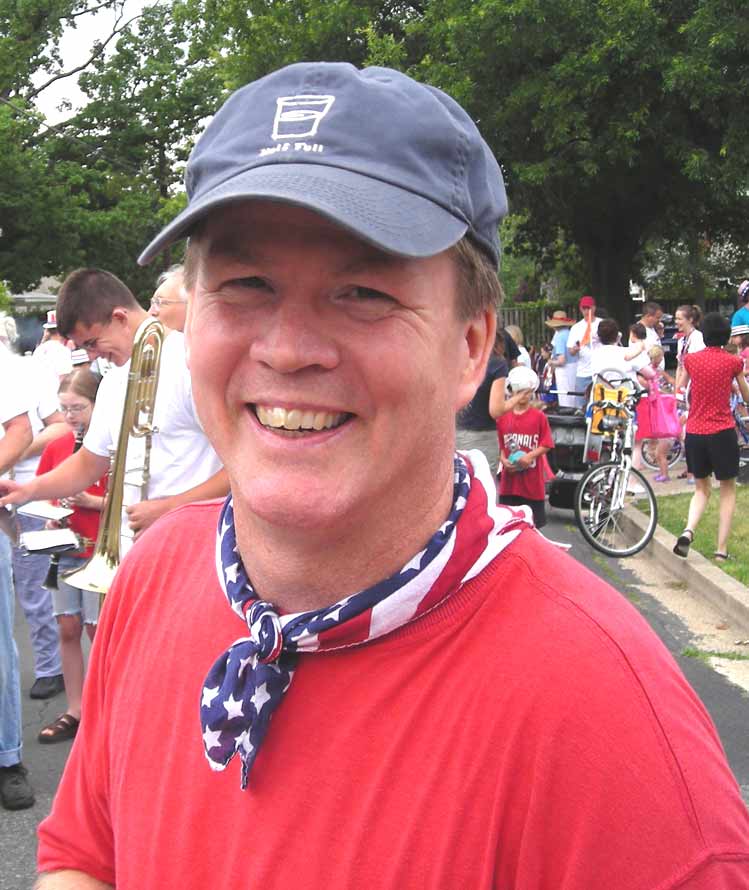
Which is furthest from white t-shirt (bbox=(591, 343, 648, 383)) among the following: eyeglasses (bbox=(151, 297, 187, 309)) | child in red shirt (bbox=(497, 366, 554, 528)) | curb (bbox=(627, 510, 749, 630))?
eyeglasses (bbox=(151, 297, 187, 309))

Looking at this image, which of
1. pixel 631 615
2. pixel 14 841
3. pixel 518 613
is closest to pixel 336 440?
pixel 518 613

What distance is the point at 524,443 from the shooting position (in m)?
8.39

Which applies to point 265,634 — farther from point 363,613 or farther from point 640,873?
point 640,873

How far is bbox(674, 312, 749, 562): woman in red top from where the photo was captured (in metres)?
9.30

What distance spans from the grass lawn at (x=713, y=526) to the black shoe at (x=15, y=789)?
5158 millimetres

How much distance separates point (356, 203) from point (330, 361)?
198 mm

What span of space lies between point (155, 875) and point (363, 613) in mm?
456

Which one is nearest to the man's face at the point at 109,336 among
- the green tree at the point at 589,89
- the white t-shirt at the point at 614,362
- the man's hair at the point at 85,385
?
the man's hair at the point at 85,385

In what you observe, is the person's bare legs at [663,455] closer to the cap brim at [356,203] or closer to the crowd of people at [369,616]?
the crowd of people at [369,616]

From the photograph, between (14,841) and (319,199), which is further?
(14,841)

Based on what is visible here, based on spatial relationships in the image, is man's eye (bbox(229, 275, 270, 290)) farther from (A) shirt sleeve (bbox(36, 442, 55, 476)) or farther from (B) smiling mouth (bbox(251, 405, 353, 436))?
(A) shirt sleeve (bbox(36, 442, 55, 476))

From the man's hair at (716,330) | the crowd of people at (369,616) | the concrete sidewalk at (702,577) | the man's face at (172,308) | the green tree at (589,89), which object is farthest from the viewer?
the green tree at (589,89)

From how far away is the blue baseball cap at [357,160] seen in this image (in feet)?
4.45

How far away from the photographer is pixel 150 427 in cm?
457
